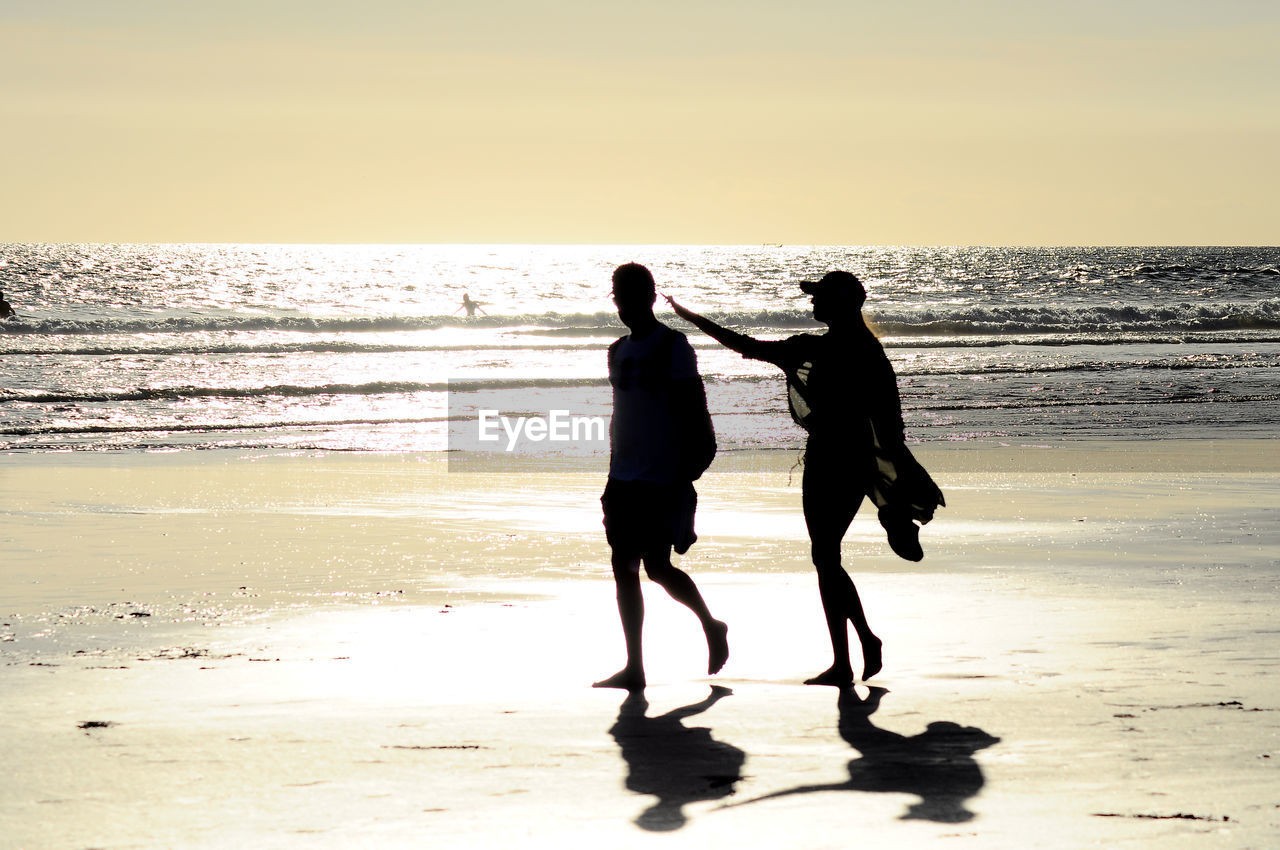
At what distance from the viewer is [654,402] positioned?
5477 mm

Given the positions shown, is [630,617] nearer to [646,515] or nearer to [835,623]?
[646,515]

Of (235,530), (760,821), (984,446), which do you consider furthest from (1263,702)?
(984,446)

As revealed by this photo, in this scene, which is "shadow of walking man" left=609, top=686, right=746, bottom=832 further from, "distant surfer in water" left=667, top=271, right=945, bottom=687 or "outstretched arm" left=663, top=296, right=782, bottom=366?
"outstretched arm" left=663, top=296, right=782, bottom=366

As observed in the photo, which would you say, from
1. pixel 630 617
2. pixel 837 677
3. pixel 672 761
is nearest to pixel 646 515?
pixel 630 617

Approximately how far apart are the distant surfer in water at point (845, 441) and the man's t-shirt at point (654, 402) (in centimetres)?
18

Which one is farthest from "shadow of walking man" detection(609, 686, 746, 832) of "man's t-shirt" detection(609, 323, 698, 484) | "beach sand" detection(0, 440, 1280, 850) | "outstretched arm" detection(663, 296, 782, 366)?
"outstretched arm" detection(663, 296, 782, 366)

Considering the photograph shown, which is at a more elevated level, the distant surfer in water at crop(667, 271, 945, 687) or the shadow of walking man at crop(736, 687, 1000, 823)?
the distant surfer in water at crop(667, 271, 945, 687)

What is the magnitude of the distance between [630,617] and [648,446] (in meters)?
0.65

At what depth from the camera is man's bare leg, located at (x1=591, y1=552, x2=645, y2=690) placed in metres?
5.37

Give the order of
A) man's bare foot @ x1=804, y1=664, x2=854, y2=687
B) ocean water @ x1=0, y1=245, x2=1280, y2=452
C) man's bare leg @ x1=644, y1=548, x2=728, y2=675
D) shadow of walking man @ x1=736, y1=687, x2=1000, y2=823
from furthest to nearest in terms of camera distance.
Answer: ocean water @ x1=0, y1=245, x2=1280, y2=452
man's bare leg @ x1=644, y1=548, x2=728, y2=675
man's bare foot @ x1=804, y1=664, x2=854, y2=687
shadow of walking man @ x1=736, y1=687, x2=1000, y2=823

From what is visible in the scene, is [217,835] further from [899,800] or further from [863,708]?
[863,708]

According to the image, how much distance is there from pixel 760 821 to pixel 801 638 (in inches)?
105

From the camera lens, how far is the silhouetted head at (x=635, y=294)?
18.0 feet

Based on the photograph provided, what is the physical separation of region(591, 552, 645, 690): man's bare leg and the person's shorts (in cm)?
6
